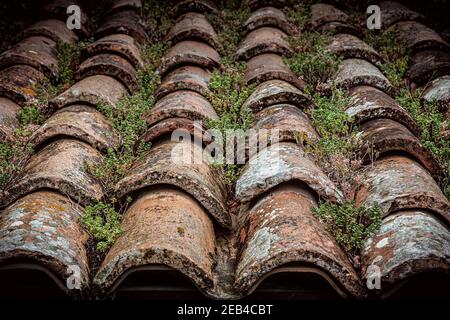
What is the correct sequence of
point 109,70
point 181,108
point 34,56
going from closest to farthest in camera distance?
point 181,108
point 109,70
point 34,56

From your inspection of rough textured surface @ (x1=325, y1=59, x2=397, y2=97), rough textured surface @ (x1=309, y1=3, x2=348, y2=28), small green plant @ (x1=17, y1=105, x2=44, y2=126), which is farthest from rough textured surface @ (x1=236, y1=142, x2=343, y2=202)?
rough textured surface @ (x1=309, y1=3, x2=348, y2=28)

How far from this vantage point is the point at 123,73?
4438mm

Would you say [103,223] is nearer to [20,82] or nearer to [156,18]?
[20,82]

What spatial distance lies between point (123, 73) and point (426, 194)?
3.00 metres

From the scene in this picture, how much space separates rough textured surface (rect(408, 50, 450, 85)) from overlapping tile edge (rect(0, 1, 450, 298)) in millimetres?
353

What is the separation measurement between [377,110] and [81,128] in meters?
2.31

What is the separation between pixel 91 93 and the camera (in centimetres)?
385

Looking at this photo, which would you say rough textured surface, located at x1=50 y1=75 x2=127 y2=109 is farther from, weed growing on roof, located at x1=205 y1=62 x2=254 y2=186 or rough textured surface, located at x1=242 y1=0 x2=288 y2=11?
rough textured surface, located at x1=242 y1=0 x2=288 y2=11

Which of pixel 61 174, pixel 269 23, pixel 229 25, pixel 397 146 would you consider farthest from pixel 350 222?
pixel 229 25

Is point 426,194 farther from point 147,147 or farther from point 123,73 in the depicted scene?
point 123,73

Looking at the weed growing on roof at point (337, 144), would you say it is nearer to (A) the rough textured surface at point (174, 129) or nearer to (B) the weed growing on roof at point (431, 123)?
(B) the weed growing on roof at point (431, 123)

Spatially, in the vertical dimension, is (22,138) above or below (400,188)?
above

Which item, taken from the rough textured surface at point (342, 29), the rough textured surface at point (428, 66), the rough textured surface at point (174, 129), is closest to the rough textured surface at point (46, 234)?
the rough textured surface at point (174, 129)

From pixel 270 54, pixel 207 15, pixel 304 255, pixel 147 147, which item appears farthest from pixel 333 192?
pixel 207 15
